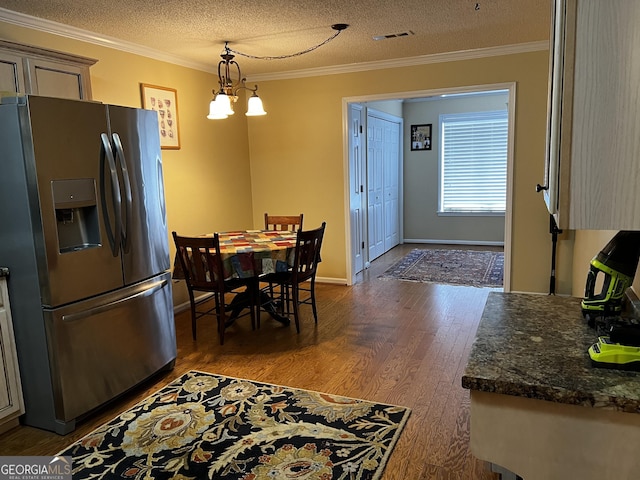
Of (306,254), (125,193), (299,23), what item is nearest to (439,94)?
(299,23)

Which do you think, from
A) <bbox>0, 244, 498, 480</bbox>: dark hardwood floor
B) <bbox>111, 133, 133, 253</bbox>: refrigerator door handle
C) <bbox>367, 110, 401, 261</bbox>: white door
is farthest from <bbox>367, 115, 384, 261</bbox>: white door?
<bbox>111, 133, 133, 253</bbox>: refrigerator door handle

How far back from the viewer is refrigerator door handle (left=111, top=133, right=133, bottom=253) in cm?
272

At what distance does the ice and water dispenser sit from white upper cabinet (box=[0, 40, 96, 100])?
2.38 ft

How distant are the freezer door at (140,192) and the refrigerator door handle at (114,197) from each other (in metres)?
0.05

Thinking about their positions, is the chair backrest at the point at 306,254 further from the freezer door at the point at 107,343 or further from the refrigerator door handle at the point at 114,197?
the refrigerator door handle at the point at 114,197

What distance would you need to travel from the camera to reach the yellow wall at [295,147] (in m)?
4.42

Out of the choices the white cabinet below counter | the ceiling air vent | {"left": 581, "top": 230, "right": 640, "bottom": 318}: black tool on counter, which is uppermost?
→ the ceiling air vent

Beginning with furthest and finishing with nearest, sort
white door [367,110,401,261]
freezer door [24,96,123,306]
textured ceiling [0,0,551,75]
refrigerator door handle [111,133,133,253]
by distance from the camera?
white door [367,110,401,261]
textured ceiling [0,0,551,75]
refrigerator door handle [111,133,133,253]
freezer door [24,96,123,306]

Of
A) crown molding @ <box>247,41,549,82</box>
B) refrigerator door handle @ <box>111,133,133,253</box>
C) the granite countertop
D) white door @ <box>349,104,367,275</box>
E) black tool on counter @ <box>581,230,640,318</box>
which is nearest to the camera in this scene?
the granite countertop

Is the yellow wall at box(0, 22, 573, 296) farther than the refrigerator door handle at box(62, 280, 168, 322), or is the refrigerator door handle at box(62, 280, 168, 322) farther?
the yellow wall at box(0, 22, 573, 296)

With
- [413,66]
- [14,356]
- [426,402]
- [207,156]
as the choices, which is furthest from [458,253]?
[14,356]

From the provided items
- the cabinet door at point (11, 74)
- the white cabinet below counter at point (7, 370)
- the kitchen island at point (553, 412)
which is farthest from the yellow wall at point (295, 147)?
the kitchen island at point (553, 412)

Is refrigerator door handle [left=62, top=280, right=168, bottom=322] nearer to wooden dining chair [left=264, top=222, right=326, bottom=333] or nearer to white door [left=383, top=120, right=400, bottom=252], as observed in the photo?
wooden dining chair [left=264, top=222, right=326, bottom=333]

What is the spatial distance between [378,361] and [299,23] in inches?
101
